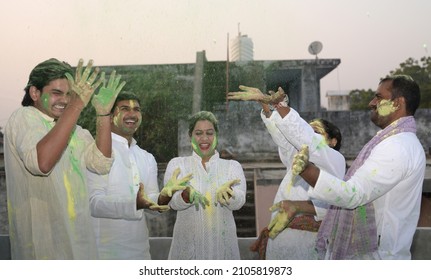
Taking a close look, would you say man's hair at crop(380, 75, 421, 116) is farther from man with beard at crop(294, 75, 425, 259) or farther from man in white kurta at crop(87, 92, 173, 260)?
man in white kurta at crop(87, 92, 173, 260)

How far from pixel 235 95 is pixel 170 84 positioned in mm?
1346

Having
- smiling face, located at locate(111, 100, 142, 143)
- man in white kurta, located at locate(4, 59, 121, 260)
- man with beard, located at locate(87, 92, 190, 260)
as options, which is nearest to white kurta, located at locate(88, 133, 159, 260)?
man with beard, located at locate(87, 92, 190, 260)

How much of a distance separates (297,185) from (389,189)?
61 cm

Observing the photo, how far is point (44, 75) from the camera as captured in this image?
236 centimetres

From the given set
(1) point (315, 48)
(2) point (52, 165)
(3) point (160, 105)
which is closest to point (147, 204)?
(2) point (52, 165)

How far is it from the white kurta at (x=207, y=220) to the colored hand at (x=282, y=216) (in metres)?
0.21

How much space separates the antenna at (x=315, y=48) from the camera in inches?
134

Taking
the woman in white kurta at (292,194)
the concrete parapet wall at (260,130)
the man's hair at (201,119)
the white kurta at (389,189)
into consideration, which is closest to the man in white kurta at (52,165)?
the man's hair at (201,119)

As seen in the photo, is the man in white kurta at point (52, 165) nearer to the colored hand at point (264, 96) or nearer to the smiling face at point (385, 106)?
the colored hand at point (264, 96)

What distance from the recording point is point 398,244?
7.04 ft

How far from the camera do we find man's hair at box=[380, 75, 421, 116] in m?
2.29

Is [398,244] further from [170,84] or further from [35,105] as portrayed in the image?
[170,84]

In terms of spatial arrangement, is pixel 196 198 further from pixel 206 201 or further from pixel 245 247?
pixel 245 247

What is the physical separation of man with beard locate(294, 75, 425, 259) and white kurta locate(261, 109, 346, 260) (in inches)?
7.0
